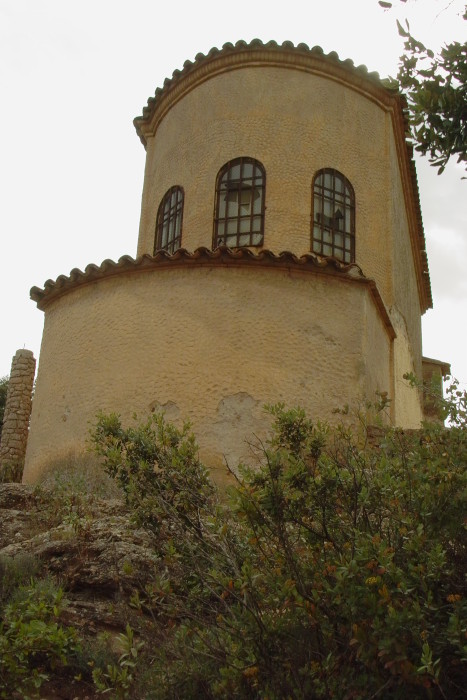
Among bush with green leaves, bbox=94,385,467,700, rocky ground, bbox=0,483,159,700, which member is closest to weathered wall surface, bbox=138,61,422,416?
rocky ground, bbox=0,483,159,700

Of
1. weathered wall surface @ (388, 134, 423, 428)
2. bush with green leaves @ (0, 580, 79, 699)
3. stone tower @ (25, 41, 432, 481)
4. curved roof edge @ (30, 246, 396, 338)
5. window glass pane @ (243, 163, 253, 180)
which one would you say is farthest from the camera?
weathered wall surface @ (388, 134, 423, 428)

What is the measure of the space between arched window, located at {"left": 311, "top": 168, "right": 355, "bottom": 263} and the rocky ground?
564 centimetres

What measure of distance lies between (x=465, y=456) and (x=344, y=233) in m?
7.97

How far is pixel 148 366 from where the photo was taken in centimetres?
1026

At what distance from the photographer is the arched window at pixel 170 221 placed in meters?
13.2

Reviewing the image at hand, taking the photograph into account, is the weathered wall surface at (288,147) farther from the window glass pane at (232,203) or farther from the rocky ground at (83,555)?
the rocky ground at (83,555)

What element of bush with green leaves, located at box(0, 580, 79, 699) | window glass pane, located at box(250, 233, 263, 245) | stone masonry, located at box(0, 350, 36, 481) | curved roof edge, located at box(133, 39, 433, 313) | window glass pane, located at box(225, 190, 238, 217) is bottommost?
bush with green leaves, located at box(0, 580, 79, 699)

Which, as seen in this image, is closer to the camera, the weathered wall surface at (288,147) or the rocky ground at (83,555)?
the rocky ground at (83,555)

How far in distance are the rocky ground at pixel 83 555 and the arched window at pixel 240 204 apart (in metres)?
5.17

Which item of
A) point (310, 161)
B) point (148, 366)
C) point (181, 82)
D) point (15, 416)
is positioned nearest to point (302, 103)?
point (310, 161)

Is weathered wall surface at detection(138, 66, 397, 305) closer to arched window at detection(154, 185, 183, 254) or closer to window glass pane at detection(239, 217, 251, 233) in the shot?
arched window at detection(154, 185, 183, 254)

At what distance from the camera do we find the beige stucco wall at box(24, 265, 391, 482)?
9.89 m

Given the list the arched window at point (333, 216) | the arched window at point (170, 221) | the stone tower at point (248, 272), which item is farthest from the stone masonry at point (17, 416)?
the arched window at point (333, 216)

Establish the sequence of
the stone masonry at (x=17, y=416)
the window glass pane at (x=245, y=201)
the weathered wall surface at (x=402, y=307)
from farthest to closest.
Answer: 1. the weathered wall surface at (x=402, y=307)
2. the window glass pane at (x=245, y=201)
3. the stone masonry at (x=17, y=416)
